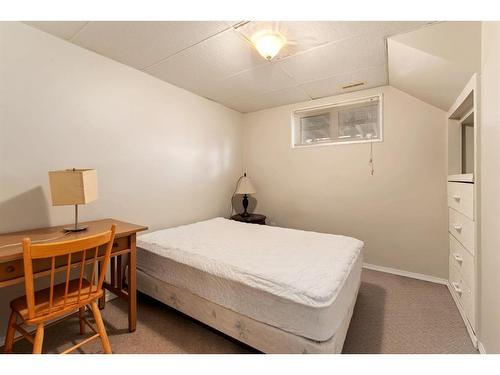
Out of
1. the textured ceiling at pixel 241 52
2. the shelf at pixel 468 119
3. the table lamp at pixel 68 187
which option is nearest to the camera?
the table lamp at pixel 68 187

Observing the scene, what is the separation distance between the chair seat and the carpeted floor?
436 mm

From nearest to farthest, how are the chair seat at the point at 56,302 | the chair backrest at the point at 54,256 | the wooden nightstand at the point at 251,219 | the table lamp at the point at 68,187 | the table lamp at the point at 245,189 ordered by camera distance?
the chair backrest at the point at 54,256
the chair seat at the point at 56,302
the table lamp at the point at 68,187
the wooden nightstand at the point at 251,219
the table lamp at the point at 245,189

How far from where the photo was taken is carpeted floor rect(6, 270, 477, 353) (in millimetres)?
1497

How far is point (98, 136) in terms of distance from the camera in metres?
2.05

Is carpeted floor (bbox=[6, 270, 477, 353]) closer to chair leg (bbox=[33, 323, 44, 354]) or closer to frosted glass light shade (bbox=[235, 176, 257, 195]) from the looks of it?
chair leg (bbox=[33, 323, 44, 354])

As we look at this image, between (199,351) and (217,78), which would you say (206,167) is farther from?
(199,351)

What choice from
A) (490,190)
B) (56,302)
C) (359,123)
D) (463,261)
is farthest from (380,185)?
(56,302)

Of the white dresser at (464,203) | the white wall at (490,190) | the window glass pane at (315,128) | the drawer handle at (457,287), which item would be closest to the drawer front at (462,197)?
the white dresser at (464,203)

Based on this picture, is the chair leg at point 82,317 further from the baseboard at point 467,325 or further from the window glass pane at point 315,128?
the window glass pane at point 315,128

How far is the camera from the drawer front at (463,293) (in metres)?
1.64

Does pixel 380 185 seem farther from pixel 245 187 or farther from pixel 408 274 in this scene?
pixel 245 187

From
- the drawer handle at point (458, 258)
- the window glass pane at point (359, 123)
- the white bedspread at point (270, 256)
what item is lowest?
the drawer handle at point (458, 258)

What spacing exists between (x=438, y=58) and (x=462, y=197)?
1106mm

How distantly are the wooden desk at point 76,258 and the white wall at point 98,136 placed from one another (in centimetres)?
23
